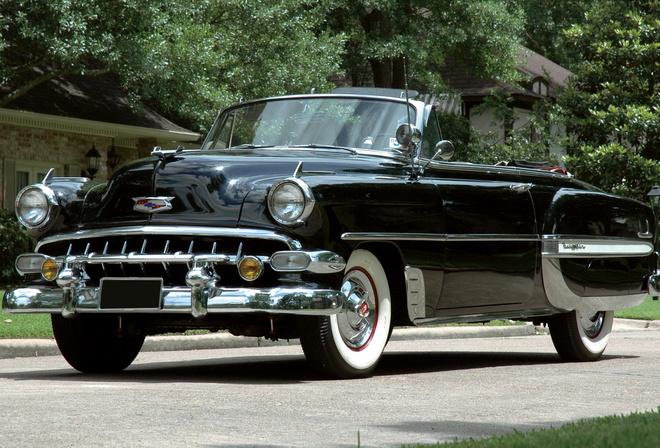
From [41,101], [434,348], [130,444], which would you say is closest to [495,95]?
[41,101]

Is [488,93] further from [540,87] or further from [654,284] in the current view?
[654,284]

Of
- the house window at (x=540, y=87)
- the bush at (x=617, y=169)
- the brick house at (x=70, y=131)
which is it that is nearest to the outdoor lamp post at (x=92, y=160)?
the brick house at (x=70, y=131)

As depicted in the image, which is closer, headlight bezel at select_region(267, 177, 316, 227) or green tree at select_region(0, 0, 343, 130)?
headlight bezel at select_region(267, 177, 316, 227)

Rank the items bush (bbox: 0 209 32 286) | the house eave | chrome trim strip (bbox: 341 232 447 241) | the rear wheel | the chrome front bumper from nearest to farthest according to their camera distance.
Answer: the chrome front bumper
chrome trim strip (bbox: 341 232 447 241)
the rear wheel
bush (bbox: 0 209 32 286)
the house eave

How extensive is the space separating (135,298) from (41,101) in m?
15.4

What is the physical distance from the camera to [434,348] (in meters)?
10.6

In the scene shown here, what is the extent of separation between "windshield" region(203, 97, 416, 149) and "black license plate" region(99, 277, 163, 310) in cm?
179

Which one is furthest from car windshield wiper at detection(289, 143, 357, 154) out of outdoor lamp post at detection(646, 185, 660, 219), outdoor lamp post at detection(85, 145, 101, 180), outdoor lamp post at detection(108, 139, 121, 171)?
outdoor lamp post at detection(108, 139, 121, 171)

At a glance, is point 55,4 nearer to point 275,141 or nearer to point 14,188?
point 14,188

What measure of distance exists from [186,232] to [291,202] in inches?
25.3

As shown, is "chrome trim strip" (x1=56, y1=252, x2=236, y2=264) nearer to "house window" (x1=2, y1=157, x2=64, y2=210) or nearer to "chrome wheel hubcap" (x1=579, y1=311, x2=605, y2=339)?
"chrome wheel hubcap" (x1=579, y1=311, x2=605, y2=339)

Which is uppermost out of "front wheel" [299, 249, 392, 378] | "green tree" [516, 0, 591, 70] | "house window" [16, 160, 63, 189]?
"green tree" [516, 0, 591, 70]

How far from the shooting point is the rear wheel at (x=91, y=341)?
7.25 m

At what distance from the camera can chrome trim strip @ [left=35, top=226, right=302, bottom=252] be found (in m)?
6.27
